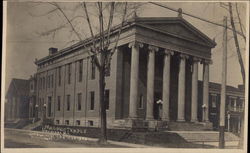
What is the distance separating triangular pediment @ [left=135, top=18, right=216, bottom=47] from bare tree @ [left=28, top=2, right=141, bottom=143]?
1.59ft

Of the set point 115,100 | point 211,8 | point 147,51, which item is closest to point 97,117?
point 115,100

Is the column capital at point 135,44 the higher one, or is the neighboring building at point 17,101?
the column capital at point 135,44

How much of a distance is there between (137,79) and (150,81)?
259 millimetres

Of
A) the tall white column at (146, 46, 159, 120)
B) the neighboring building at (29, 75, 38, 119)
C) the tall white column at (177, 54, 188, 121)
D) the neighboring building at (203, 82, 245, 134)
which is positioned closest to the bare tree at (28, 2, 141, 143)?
the tall white column at (146, 46, 159, 120)

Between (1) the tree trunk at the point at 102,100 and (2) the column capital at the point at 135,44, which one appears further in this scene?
(2) the column capital at the point at 135,44

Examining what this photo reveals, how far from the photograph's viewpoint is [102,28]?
8.31 meters

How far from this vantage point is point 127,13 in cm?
823

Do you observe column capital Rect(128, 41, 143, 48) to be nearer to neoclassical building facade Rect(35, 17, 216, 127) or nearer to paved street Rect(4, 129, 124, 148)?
neoclassical building facade Rect(35, 17, 216, 127)

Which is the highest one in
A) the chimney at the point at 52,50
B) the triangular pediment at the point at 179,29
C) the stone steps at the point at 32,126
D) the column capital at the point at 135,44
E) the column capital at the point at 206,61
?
the triangular pediment at the point at 179,29

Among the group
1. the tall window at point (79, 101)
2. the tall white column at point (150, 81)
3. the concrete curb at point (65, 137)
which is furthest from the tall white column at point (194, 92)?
the tall window at point (79, 101)

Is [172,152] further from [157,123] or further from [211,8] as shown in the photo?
[211,8]

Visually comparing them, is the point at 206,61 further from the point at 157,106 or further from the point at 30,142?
the point at 30,142

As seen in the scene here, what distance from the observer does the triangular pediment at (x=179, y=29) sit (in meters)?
8.45

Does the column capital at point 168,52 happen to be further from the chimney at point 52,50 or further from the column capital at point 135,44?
the chimney at point 52,50
